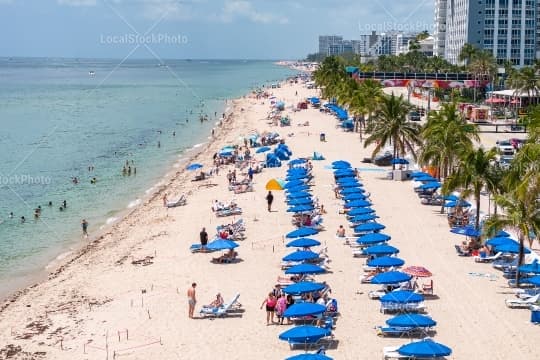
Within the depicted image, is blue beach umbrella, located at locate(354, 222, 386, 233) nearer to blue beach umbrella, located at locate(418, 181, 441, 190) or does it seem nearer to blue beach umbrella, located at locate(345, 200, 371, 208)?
blue beach umbrella, located at locate(345, 200, 371, 208)

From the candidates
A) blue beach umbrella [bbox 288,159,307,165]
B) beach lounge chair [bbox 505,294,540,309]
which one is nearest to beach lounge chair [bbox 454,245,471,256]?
beach lounge chair [bbox 505,294,540,309]

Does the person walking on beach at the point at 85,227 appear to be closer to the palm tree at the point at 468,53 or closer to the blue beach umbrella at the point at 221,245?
the blue beach umbrella at the point at 221,245

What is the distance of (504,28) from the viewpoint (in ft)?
423

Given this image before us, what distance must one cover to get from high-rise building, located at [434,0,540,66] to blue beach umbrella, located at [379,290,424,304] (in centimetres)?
11564

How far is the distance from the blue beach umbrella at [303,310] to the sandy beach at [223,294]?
2.57 feet

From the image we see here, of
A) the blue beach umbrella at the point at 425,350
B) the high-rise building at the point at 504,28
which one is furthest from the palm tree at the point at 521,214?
the high-rise building at the point at 504,28

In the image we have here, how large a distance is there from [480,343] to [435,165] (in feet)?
60.3

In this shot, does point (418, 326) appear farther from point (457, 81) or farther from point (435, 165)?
point (457, 81)

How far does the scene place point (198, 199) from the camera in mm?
A: 39656

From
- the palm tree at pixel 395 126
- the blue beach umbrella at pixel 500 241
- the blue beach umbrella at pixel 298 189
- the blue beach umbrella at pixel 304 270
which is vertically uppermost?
the palm tree at pixel 395 126

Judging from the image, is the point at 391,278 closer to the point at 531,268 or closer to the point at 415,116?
the point at 531,268

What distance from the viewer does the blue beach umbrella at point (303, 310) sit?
750 inches

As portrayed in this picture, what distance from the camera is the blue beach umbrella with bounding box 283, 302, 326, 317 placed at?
19.0 metres

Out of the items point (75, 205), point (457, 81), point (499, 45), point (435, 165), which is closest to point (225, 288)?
point (435, 165)
